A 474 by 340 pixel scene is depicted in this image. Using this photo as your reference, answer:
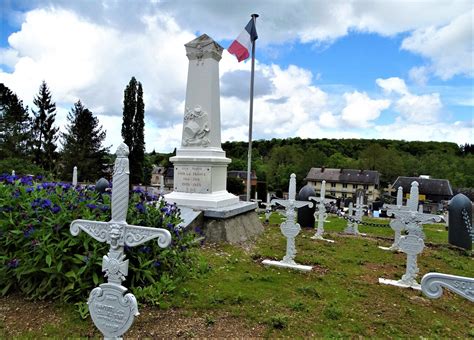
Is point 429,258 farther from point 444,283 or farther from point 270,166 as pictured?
point 270,166

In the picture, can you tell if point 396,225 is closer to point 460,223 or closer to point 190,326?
point 460,223

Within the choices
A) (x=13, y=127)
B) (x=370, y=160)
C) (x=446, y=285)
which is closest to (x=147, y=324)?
(x=446, y=285)

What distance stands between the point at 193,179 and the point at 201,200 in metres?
0.77

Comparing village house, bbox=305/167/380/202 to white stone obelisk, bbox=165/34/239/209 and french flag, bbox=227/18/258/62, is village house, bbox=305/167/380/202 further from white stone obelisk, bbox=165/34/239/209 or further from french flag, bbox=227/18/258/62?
white stone obelisk, bbox=165/34/239/209

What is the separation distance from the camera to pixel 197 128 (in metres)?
9.16

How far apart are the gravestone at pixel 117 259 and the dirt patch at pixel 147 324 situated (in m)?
0.92

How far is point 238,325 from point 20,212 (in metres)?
3.35

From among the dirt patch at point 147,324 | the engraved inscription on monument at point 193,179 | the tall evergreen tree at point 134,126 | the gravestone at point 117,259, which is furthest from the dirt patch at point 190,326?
the tall evergreen tree at point 134,126

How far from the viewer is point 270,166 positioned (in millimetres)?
68875

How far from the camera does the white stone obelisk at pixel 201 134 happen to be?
8.93 m

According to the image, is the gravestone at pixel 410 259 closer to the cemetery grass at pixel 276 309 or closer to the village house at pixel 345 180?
the cemetery grass at pixel 276 309

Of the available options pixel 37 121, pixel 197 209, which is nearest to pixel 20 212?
pixel 197 209

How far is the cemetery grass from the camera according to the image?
3.63m

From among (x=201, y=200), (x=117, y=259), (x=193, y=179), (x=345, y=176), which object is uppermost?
(x=193, y=179)
